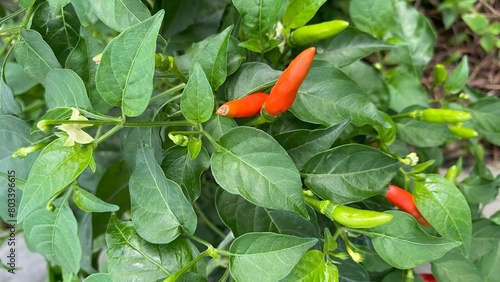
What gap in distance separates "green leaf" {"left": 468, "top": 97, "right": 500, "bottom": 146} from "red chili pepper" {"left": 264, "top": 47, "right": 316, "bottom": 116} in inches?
17.8

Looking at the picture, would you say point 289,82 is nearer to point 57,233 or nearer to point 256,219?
point 256,219

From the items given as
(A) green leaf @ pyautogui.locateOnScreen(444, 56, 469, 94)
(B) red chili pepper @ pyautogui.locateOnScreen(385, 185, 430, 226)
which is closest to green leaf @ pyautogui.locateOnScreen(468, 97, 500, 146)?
(A) green leaf @ pyautogui.locateOnScreen(444, 56, 469, 94)

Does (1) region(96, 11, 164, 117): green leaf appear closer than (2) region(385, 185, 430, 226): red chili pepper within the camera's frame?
Yes

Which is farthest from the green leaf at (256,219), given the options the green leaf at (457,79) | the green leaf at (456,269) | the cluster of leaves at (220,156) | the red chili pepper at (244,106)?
the green leaf at (457,79)

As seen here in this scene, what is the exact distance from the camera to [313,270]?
574mm

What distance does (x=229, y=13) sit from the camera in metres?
0.82

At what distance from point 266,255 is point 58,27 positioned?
407 millimetres

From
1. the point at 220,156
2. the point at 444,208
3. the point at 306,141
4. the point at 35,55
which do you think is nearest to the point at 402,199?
the point at 444,208

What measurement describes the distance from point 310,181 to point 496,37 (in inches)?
39.9

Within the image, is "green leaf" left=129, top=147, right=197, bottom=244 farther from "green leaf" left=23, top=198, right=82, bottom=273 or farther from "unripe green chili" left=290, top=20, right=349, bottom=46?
"unripe green chili" left=290, top=20, right=349, bottom=46

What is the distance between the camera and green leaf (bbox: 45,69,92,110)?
1.79 ft

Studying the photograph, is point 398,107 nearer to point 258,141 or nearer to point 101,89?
point 258,141

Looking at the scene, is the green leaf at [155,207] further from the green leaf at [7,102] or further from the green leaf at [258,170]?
the green leaf at [7,102]

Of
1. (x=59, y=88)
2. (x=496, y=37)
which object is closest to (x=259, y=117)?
(x=59, y=88)
